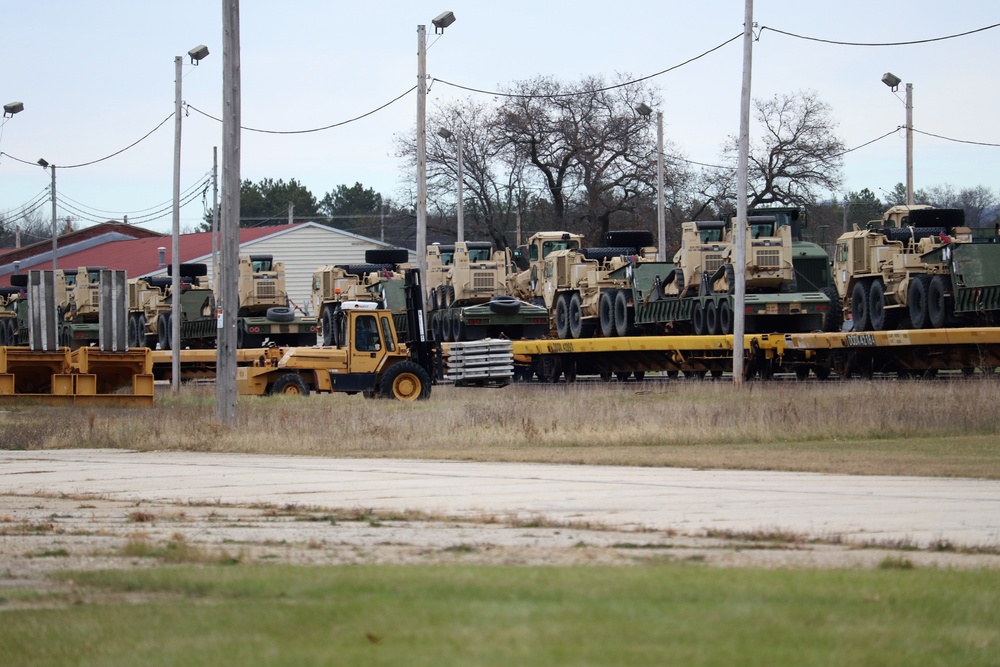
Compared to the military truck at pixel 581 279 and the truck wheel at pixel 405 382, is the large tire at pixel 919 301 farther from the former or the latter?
the truck wheel at pixel 405 382

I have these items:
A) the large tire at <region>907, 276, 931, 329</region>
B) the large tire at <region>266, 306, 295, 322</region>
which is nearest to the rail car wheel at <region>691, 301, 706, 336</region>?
the large tire at <region>907, 276, 931, 329</region>

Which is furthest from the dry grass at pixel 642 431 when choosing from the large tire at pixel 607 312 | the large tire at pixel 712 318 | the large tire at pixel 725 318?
the large tire at pixel 607 312

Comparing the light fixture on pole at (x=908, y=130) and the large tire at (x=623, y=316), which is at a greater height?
the light fixture on pole at (x=908, y=130)

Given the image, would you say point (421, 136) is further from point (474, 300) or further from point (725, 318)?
point (725, 318)

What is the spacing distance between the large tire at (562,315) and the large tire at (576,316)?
0.21 metres

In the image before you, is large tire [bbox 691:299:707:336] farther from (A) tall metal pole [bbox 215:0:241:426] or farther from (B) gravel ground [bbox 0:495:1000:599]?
(B) gravel ground [bbox 0:495:1000:599]

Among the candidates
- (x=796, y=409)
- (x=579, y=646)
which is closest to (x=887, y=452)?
(x=796, y=409)

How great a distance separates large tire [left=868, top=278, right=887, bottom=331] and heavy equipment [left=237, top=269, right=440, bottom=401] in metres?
9.68

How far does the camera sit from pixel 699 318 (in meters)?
33.9

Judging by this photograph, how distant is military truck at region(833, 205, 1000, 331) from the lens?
28.1m

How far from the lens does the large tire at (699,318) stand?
33750 mm

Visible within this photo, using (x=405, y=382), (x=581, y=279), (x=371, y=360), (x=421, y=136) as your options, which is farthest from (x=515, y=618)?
(x=581, y=279)

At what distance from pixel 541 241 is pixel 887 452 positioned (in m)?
25.5

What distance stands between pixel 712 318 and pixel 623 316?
15.0 feet
